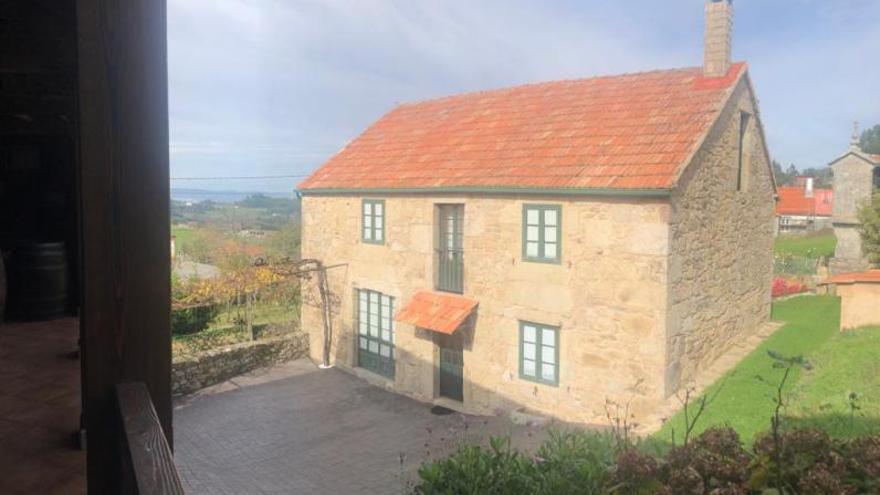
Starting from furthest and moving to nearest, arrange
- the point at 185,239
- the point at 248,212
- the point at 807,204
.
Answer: the point at 807,204, the point at 248,212, the point at 185,239

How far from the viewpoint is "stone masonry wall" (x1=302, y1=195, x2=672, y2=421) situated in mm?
8539

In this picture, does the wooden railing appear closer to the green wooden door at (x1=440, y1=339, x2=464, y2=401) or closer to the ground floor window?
→ the green wooden door at (x1=440, y1=339, x2=464, y2=401)

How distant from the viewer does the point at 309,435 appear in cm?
986

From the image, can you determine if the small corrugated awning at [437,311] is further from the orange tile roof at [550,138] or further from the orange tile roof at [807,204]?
the orange tile roof at [807,204]

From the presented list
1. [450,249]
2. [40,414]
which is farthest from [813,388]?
[40,414]


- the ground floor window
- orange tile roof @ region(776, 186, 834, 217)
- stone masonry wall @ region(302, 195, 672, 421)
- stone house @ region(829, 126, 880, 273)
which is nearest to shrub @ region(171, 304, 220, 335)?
stone masonry wall @ region(302, 195, 672, 421)

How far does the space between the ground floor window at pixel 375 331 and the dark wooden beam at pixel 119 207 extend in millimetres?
10854

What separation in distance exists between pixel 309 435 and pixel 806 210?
2281cm

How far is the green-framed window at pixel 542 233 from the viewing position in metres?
9.35

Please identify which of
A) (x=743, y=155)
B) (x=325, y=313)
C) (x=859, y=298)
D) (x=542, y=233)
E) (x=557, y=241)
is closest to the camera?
(x=557, y=241)

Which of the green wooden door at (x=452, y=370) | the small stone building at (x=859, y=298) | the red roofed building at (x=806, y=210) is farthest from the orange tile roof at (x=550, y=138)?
the red roofed building at (x=806, y=210)

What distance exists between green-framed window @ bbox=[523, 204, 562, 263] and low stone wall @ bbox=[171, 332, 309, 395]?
6616mm

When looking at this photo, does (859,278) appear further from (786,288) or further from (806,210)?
(806,210)

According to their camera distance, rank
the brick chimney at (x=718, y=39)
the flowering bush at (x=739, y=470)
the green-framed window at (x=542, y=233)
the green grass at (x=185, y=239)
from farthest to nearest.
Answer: the green grass at (x=185, y=239) → the brick chimney at (x=718, y=39) → the green-framed window at (x=542, y=233) → the flowering bush at (x=739, y=470)
